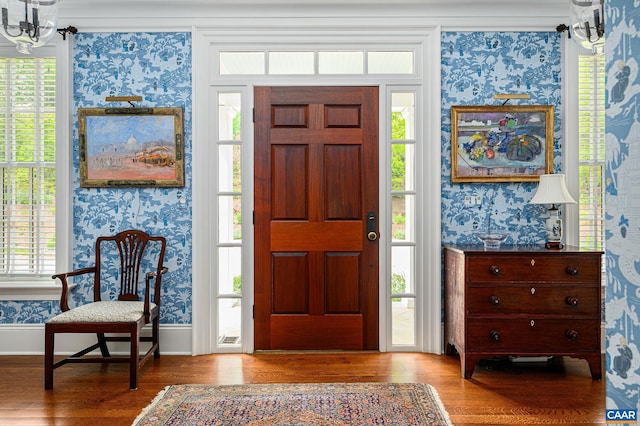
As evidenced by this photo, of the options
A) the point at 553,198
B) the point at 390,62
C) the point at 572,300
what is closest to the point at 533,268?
the point at 572,300

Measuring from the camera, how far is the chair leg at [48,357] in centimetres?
280

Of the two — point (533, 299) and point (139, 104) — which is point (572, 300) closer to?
point (533, 299)

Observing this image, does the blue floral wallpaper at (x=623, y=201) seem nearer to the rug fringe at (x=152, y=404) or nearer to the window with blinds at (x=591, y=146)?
the rug fringe at (x=152, y=404)

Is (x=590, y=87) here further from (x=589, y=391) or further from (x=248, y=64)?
(x=248, y=64)

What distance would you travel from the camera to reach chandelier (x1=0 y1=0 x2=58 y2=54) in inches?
89.6

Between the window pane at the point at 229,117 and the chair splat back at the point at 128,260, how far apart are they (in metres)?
1.00

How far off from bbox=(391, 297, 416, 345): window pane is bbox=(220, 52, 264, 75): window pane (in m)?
2.18

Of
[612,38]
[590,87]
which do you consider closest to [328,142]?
[590,87]

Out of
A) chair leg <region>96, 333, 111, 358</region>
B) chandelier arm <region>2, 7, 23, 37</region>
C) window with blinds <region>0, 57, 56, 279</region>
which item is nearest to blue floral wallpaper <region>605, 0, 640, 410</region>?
chandelier arm <region>2, 7, 23, 37</region>

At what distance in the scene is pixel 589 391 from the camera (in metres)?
2.79

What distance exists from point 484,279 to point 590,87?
6.26 ft

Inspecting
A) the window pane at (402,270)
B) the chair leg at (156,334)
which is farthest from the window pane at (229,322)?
the window pane at (402,270)

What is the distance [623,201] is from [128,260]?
3.41m

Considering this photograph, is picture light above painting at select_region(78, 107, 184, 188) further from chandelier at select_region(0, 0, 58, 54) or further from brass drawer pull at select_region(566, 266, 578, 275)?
brass drawer pull at select_region(566, 266, 578, 275)
